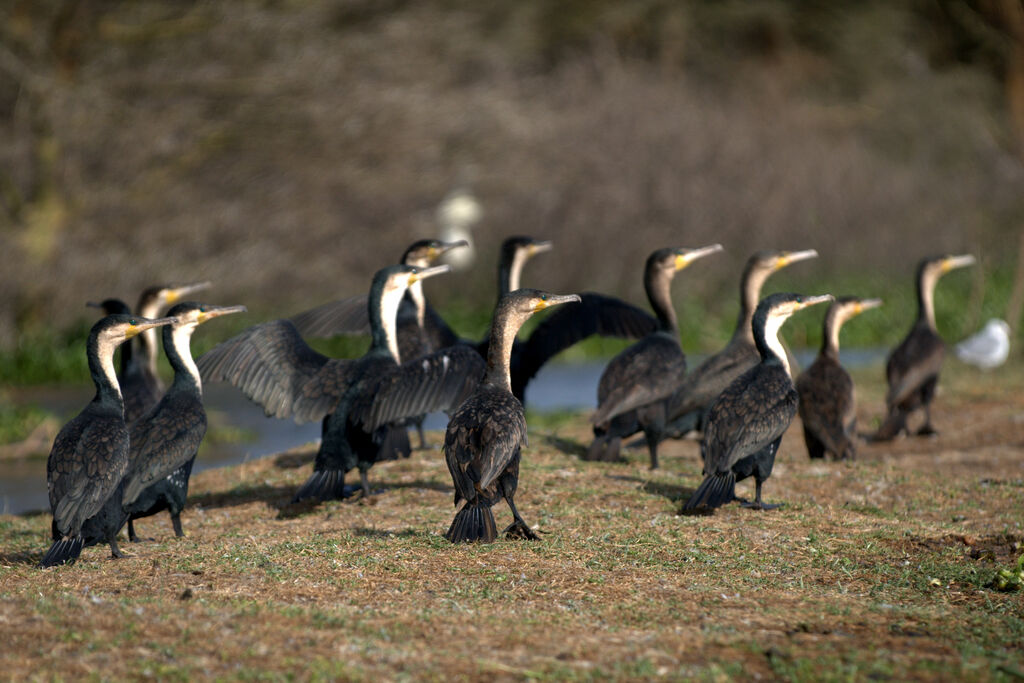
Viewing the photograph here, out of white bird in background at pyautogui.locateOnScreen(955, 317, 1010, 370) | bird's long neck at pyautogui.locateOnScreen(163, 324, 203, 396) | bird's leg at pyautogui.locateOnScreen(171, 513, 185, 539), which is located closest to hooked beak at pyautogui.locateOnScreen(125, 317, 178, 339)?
bird's long neck at pyautogui.locateOnScreen(163, 324, 203, 396)

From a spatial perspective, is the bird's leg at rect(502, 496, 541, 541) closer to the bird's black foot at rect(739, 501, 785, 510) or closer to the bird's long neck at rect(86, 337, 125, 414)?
the bird's black foot at rect(739, 501, 785, 510)

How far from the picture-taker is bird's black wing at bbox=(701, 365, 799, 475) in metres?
7.49

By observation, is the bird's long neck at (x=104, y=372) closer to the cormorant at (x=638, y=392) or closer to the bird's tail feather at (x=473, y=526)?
the bird's tail feather at (x=473, y=526)

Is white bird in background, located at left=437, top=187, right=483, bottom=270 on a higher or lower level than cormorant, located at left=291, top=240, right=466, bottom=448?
higher

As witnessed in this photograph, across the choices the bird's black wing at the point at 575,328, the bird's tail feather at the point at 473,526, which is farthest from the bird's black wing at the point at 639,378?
the bird's tail feather at the point at 473,526

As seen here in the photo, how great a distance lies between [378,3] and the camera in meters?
18.7

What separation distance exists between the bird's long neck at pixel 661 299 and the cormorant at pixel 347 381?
2.16 metres

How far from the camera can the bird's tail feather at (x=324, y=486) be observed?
7.91m

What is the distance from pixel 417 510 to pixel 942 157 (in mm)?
26107

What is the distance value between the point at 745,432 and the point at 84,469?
3.68m

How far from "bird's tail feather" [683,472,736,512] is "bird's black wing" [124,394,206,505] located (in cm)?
288

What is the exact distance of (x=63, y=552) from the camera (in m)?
6.38

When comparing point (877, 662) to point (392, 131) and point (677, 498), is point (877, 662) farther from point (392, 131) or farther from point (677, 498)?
point (392, 131)

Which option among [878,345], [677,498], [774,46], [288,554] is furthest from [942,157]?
[288,554]
